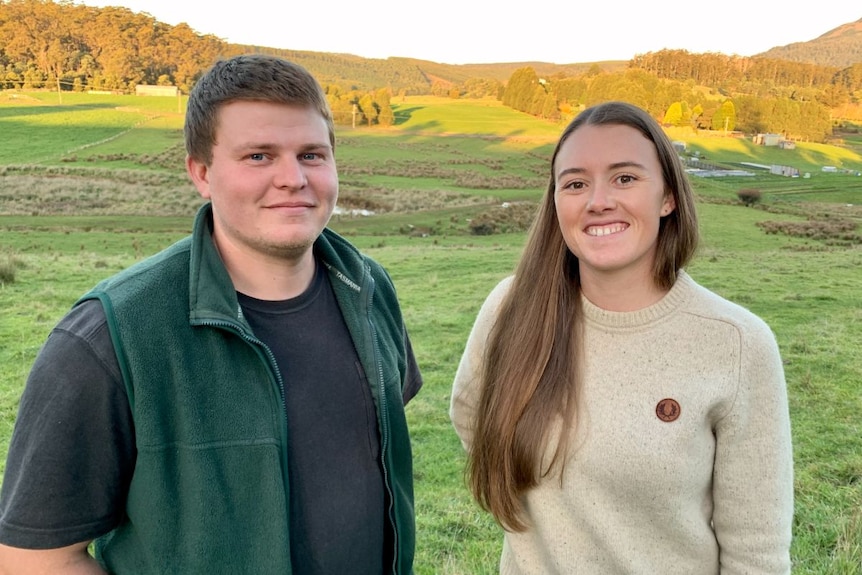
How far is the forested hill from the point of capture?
74.3 m

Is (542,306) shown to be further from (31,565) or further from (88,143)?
(88,143)

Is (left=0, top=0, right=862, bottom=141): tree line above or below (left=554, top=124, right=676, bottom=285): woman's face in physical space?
above

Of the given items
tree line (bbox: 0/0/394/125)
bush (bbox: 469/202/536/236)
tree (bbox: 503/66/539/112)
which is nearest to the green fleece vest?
bush (bbox: 469/202/536/236)

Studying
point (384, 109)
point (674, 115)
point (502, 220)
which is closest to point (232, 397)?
point (502, 220)

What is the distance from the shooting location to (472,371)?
2.02 meters

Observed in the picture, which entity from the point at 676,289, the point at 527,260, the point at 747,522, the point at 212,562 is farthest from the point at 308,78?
the point at 747,522

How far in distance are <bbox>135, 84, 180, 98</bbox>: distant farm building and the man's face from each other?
69761 millimetres

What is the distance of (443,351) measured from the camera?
7.79 meters

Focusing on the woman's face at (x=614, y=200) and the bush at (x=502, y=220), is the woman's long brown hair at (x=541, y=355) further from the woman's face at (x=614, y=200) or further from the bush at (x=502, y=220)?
the bush at (x=502, y=220)

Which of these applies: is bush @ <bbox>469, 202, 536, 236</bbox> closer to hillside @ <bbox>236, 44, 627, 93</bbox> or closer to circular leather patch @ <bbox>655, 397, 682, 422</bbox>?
circular leather patch @ <bbox>655, 397, 682, 422</bbox>

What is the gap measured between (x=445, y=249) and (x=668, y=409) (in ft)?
53.2

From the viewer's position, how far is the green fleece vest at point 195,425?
143 cm

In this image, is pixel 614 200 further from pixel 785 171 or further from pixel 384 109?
pixel 384 109

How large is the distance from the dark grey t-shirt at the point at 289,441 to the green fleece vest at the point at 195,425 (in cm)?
5
